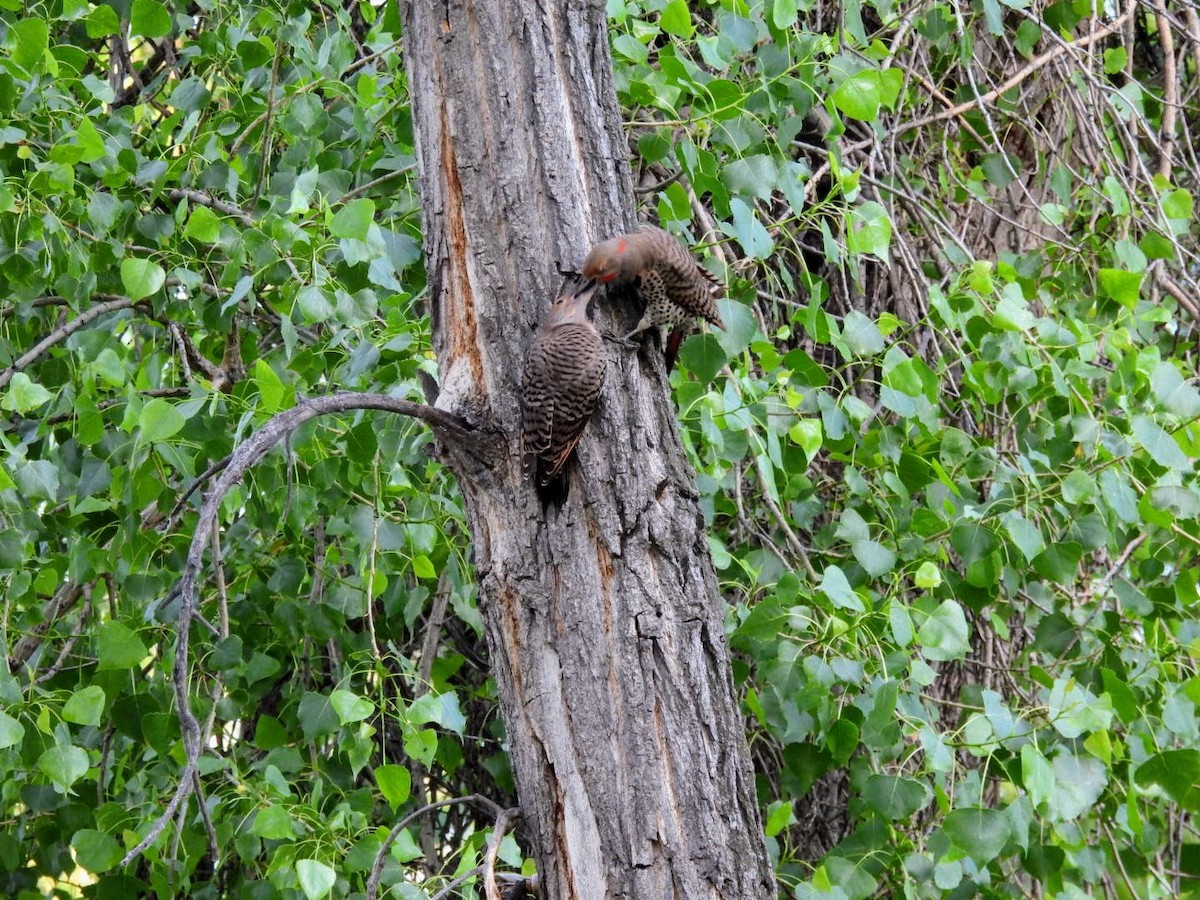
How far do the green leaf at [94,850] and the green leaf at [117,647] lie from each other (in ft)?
1.23

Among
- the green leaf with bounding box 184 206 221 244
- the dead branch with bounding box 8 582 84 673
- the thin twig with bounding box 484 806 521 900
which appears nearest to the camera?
the thin twig with bounding box 484 806 521 900

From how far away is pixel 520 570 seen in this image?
1585 millimetres

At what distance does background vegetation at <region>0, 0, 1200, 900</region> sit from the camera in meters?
2.08

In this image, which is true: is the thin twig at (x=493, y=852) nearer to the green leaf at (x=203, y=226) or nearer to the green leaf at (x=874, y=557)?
the green leaf at (x=874, y=557)

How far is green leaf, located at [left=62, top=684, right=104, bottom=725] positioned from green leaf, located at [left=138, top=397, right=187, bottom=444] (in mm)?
424

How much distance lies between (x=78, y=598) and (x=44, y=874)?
1.88 feet

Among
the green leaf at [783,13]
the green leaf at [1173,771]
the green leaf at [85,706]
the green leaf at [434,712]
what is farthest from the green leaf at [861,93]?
the green leaf at [85,706]

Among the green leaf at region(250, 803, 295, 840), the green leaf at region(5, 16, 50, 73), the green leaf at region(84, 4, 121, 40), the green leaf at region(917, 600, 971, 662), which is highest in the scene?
the green leaf at region(84, 4, 121, 40)

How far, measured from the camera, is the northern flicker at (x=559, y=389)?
1526mm

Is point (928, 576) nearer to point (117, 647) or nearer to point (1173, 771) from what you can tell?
point (1173, 771)

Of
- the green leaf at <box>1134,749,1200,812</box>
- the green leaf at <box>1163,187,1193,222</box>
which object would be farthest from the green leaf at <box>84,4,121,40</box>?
the green leaf at <box>1134,749,1200,812</box>

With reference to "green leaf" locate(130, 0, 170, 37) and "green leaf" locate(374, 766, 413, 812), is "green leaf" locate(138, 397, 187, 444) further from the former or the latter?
"green leaf" locate(130, 0, 170, 37)

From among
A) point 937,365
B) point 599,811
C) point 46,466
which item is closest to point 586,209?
point 599,811

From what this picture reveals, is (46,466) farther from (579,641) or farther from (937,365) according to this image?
(937,365)
